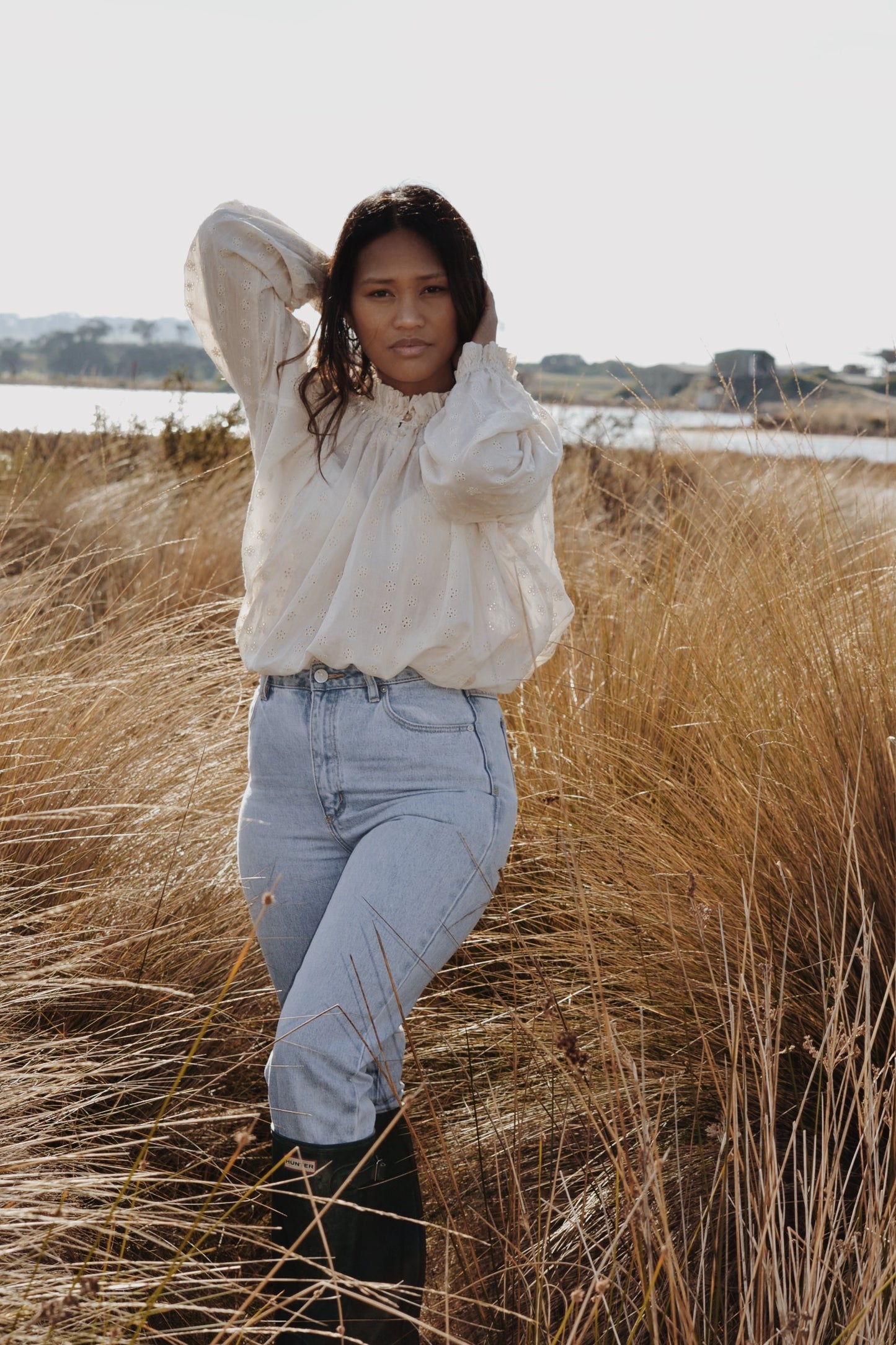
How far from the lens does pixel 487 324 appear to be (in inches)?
86.1

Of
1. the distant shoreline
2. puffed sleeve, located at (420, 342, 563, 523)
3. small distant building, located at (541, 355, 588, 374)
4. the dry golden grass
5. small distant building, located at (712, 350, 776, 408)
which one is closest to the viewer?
the dry golden grass

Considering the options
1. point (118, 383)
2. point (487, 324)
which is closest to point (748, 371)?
point (487, 324)

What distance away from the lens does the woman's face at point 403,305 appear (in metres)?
2.14

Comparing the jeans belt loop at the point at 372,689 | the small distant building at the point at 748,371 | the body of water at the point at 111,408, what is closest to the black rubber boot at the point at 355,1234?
the jeans belt loop at the point at 372,689

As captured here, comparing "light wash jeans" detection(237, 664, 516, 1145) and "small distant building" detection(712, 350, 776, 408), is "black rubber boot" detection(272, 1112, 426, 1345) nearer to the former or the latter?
"light wash jeans" detection(237, 664, 516, 1145)

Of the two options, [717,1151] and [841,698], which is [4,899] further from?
[841,698]

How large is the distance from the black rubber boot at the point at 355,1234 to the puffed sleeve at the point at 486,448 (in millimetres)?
913

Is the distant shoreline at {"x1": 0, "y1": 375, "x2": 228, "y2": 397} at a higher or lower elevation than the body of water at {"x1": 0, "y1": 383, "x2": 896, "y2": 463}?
higher

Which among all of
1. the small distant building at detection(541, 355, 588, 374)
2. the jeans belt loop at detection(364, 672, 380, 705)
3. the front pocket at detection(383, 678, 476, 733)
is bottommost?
the front pocket at detection(383, 678, 476, 733)

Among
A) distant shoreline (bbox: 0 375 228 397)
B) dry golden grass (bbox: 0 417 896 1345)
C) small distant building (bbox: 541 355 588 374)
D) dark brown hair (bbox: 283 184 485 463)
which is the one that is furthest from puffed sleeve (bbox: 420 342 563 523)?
distant shoreline (bbox: 0 375 228 397)

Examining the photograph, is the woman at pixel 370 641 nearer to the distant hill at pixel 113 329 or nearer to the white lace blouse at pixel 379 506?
the white lace blouse at pixel 379 506

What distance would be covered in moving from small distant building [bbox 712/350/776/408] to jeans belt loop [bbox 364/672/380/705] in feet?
5.08

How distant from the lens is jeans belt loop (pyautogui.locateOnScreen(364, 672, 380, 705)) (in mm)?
1974

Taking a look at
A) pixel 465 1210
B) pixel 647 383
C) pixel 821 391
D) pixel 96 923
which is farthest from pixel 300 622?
pixel 821 391
